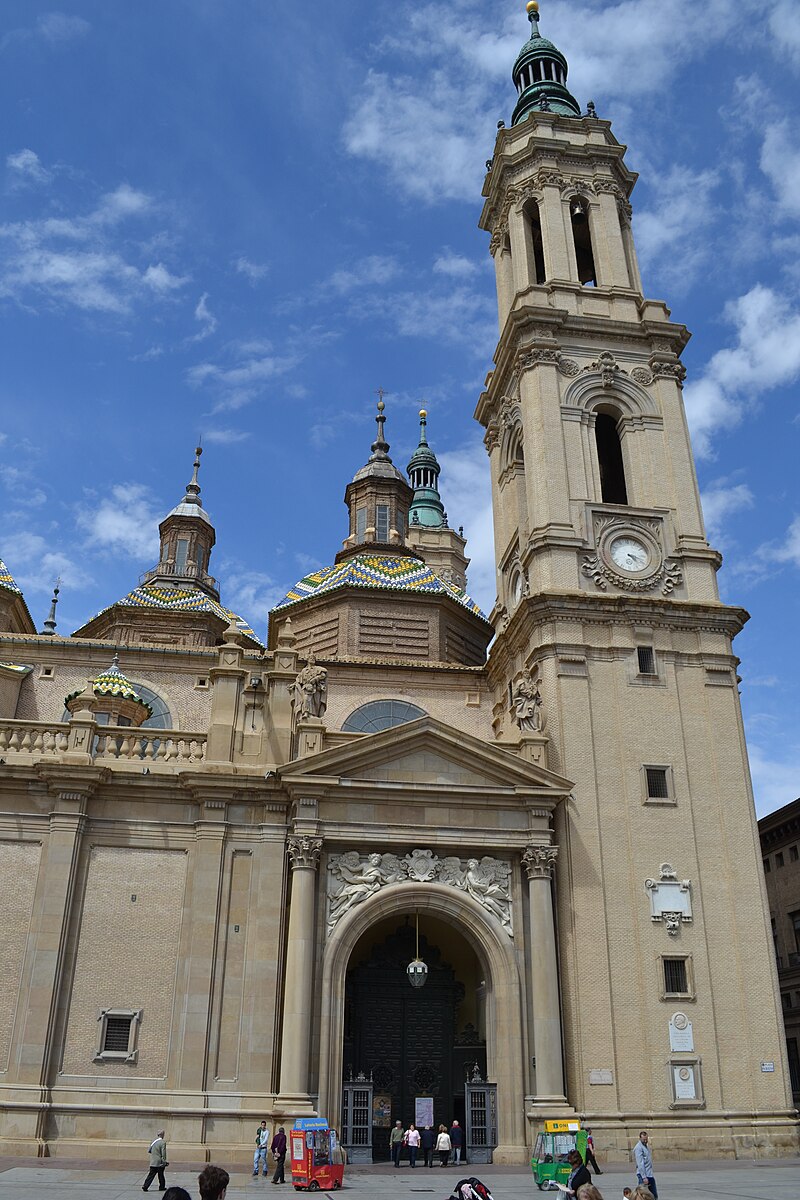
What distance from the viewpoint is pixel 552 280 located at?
117 feet

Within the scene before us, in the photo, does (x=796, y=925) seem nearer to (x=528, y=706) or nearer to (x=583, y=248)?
(x=528, y=706)

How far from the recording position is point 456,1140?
23.2 m

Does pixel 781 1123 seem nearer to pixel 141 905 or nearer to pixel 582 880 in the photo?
pixel 582 880

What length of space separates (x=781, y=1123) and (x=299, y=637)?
22.4 m

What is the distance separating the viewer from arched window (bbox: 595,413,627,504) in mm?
35344

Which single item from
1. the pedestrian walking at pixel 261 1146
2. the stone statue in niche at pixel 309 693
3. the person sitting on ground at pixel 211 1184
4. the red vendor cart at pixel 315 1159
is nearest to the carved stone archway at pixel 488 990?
the pedestrian walking at pixel 261 1146

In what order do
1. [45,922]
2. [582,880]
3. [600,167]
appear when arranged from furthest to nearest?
[600,167]
[582,880]
[45,922]

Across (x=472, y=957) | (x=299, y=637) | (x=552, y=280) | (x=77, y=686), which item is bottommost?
(x=472, y=957)

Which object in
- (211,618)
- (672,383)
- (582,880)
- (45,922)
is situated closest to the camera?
(45,922)

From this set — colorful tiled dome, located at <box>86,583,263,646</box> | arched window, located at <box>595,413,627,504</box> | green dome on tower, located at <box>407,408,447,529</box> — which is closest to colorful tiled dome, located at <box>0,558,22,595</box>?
colorful tiled dome, located at <box>86,583,263,646</box>

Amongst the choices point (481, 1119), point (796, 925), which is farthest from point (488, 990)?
point (796, 925)

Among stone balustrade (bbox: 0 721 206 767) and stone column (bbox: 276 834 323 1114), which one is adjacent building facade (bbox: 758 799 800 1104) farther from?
stone balustrade (bbox: 0 721 206 767)

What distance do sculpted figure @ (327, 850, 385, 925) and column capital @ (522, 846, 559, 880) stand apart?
369cm

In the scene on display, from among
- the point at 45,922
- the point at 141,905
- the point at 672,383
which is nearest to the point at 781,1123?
the point at 141,905
